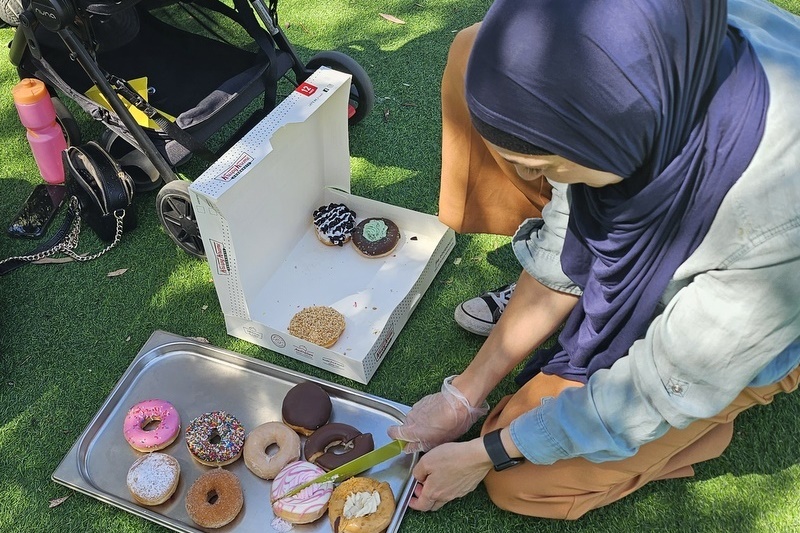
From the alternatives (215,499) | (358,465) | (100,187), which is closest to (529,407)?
(358,465)

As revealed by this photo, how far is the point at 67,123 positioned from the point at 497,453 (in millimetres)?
2024

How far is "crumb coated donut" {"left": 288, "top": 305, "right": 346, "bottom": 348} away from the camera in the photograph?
2.10 meters

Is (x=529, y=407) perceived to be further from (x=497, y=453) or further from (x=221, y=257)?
(x=221, y=257)

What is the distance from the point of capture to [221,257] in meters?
2.00

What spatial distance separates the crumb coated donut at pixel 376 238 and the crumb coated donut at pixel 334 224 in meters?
0.04

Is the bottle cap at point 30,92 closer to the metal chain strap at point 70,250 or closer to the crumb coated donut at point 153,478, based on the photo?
the metal chain strap at point 70,250

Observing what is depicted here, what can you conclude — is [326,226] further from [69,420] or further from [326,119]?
[69,420]

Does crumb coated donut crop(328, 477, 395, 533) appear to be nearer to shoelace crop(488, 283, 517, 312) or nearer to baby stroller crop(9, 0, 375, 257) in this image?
shoelace crop(488, 283, 517, 312)

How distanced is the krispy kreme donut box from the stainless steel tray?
102mm

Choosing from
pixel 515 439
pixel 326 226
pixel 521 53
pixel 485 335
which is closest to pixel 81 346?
pixel 326 226

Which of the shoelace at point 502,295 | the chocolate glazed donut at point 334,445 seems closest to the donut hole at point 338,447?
the chocolate glazed donut at point 334,445

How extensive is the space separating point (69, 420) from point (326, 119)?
1196 mm

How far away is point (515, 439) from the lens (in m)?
1.53

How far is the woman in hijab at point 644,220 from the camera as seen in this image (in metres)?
0.98
